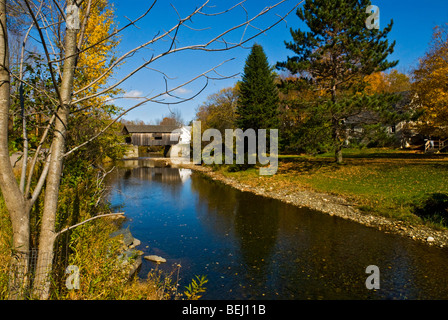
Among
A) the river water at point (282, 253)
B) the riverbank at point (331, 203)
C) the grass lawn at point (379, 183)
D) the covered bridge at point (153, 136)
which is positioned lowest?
the river water at point (282, 253)

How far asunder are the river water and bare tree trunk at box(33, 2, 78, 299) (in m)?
4.47

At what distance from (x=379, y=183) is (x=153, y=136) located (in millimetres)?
46644

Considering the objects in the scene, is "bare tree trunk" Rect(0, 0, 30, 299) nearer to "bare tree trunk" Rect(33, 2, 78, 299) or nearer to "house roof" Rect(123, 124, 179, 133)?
"bare tree trunk" Rect(33, 2, 78, 299)

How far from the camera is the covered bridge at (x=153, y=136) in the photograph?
55.0 metres

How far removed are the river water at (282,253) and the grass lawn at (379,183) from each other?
260cm

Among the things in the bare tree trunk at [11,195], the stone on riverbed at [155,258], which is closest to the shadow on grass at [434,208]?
the stone on riverbed at [155,258]

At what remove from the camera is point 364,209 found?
1316 cm

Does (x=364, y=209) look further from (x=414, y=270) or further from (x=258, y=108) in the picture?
(x=258, y=108)

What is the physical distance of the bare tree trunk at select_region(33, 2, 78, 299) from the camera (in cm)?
259

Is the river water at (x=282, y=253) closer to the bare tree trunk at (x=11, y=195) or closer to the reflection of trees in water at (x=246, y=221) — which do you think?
the reflection of trees in water at (x=246, y=221)

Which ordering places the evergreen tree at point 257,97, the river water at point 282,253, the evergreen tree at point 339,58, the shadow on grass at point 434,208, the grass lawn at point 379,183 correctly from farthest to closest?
1. the evergreen tree at point 257,97
2. the evergreen tree at point 339,58
3. the grass lawn at point 379,183
4. the shadow on grass at point 434,208
5. the river water at point 282,253

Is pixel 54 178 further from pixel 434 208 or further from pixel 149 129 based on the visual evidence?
pixel 149 129
